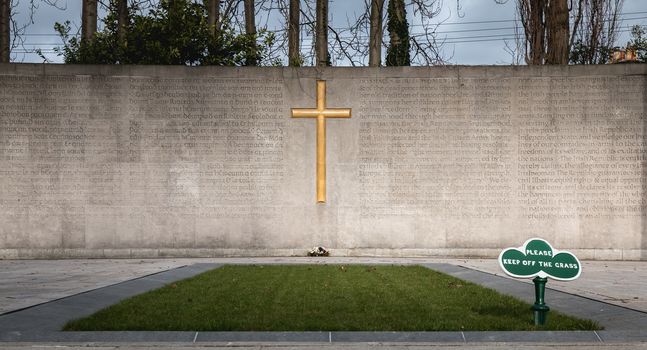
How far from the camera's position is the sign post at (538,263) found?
26.2 ft

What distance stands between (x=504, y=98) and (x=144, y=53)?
29.8 ft

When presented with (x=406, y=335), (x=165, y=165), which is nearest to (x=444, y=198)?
(x=165, y=165)

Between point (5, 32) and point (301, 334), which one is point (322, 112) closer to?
point (5, 32)

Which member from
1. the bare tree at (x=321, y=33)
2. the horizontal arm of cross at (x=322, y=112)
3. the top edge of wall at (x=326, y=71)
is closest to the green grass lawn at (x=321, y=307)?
the horizontal arm of cross at (x=322, y=112)

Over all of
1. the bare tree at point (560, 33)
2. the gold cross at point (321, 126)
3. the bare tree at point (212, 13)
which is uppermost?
the bare tree at point (212, 13)

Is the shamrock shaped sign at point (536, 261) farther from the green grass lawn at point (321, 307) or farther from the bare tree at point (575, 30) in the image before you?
A: the bare tree at point (575, 30)

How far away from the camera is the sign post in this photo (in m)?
7.99

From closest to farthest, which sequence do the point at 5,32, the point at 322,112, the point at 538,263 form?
the point at 538,263 < the point at 322,112 < the point at 5,32

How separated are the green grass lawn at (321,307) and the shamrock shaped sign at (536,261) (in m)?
0.46

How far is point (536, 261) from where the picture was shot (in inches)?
317

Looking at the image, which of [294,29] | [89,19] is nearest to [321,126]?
[294,29]

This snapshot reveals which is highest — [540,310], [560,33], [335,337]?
[560,33]

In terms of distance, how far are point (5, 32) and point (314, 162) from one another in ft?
31.4

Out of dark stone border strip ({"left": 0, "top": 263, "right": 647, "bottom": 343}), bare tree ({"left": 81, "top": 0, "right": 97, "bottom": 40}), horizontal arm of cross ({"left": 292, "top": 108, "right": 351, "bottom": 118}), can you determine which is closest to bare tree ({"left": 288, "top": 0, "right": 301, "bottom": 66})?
bare tree ({"left": 81, "top": 0, "right": 97, "bottom": 40})
